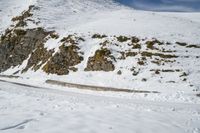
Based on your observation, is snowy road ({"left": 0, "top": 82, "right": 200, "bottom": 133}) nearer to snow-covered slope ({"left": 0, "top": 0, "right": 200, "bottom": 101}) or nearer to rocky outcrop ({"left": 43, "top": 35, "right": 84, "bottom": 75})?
snow-covered slope ({"left": 0, "top": 0, "right": 200, "bottom": 101})

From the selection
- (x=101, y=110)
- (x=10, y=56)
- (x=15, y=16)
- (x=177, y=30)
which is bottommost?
(x=101, y=110)

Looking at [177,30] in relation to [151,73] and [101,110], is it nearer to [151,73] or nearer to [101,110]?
[151,73]

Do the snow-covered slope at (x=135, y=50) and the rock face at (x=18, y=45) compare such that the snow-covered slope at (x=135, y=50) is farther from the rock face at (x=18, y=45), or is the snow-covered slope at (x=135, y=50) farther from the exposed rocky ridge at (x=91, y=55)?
the rock face at (x=18, y=45)

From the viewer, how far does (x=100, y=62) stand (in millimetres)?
28438

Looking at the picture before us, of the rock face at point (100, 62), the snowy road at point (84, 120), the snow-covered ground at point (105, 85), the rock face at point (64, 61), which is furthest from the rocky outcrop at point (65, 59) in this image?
the snowy road at point (84, 120)

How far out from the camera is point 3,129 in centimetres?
786

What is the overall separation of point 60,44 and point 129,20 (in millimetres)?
9755

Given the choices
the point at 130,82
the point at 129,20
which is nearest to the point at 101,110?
the point at 130,82

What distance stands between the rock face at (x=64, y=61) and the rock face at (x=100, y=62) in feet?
5.46

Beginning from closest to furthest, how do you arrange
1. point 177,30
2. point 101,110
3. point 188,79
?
1. point 101,110
2. point 188,79
3. point 177,30

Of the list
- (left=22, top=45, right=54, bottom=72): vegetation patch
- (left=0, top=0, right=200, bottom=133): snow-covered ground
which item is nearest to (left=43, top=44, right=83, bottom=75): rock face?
(left=0, top=0, right=200, bottom=133): snow-covered ground

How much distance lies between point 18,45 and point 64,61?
10.4 metres

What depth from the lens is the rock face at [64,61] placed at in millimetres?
30109

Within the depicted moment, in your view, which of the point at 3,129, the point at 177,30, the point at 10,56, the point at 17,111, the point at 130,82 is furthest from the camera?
the point at 10,56
